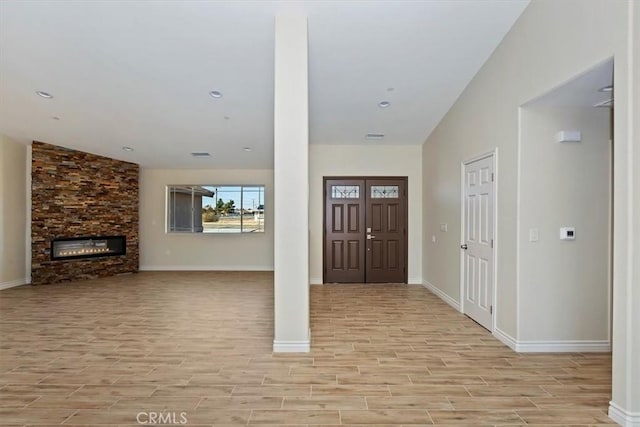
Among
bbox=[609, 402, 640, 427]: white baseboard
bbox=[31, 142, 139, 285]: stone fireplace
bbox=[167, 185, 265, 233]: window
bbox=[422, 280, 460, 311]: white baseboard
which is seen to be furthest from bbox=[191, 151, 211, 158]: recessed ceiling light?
Answer: bbox=[609, 402, 640, 427]: white baseboard

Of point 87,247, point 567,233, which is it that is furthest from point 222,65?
point 87,247

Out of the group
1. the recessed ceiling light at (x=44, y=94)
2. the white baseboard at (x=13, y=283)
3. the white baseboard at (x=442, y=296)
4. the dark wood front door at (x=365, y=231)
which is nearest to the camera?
the recessed ceiling light at (x=44, y=94)

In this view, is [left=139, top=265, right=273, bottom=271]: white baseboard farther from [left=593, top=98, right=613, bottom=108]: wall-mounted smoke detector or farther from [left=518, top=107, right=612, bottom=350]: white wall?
[left=593, top=98, right=613, bottom=108]: wall-mounted smoke detector

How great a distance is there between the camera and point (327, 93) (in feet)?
17.0

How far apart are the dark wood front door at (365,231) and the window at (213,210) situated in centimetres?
250

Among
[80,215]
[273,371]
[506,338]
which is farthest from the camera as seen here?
[80,215]

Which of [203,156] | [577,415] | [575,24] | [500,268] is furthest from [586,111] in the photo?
[203,156]

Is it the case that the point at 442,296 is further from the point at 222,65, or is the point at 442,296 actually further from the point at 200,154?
the point at 200,154

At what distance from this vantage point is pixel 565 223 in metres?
3.58

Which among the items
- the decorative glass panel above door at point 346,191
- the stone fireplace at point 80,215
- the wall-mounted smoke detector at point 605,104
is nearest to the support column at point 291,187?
the wall-mounted smoke detector at point 605,104

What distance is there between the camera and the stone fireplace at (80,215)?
7070 mm

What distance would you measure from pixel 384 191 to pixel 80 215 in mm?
6475

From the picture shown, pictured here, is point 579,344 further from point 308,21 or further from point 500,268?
point 308,21

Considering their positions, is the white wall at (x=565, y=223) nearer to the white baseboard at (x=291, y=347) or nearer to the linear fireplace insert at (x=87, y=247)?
the white baseboard at (x=291, y=347)
